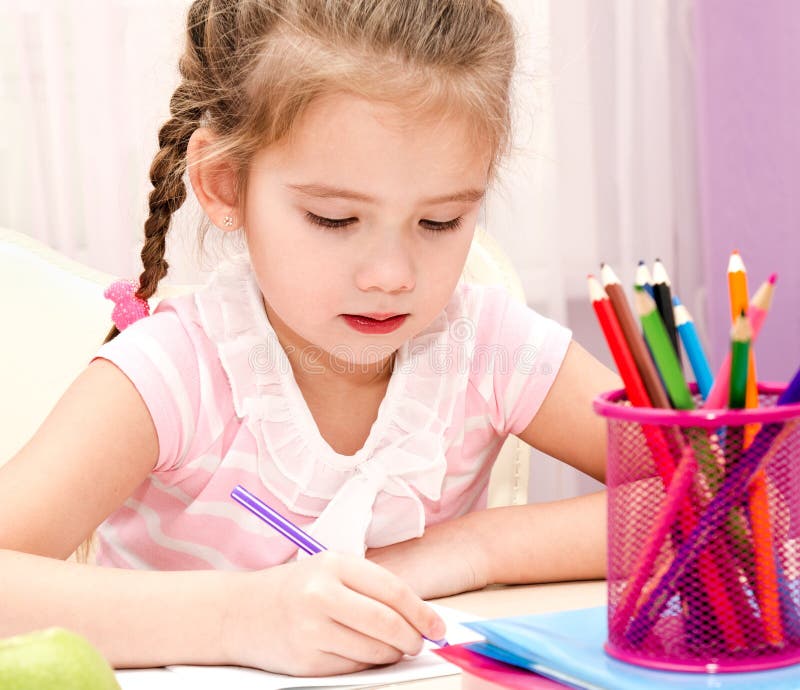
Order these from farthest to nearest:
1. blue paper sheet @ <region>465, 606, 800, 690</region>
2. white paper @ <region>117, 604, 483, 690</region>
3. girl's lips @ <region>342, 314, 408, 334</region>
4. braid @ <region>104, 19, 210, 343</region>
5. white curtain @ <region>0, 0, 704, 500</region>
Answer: white curtain @ <region>0, 0, 704, 500</region> → braid @ <region>104, 19, 210, 343</region> → girl's lips @ <region>342, 314, 408, 334</region> → white paper @ <region>117, 604, 483, 690</region> → blue paper sheet @ <region>465, 606, 800, 690</region>

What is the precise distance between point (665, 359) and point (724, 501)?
64mm

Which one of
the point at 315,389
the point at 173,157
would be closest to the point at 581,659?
the point at 315,389

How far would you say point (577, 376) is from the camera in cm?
103

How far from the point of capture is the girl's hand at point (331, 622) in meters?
0.61

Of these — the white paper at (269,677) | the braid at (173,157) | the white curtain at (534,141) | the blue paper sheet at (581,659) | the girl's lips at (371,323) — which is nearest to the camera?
the blue paper sheet at (581,659)

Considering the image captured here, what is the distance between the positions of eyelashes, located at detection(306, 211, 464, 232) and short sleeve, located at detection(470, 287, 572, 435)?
0.68 feet

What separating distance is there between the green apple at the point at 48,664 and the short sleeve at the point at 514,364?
0.67 meters

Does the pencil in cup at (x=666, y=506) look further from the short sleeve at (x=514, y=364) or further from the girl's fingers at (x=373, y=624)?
the short sleeve at (x=514, y=364)

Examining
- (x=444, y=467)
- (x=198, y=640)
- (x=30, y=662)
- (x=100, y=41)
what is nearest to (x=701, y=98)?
(x=100, y=41)

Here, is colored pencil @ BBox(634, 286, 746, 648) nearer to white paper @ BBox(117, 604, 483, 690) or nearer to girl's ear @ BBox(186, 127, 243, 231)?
white paper @ BBox(117, 604, 483, 690)

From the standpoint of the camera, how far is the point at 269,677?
61cm

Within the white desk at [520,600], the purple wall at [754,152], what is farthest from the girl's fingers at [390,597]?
the purple wall at [754,152]

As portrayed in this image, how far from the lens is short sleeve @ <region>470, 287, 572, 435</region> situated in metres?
1.03

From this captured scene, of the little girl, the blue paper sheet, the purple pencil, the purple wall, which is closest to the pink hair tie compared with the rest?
the little girl
